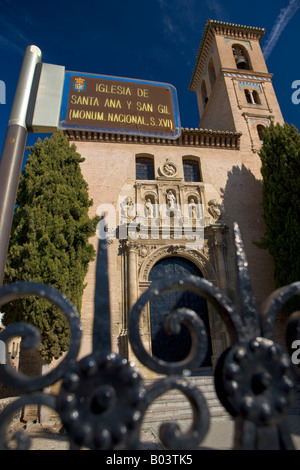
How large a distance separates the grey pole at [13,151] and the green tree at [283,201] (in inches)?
324

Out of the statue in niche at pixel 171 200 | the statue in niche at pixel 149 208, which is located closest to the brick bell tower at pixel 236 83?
the statue in niche at pixel 171 200

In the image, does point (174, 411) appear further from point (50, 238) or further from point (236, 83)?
point (236, 83)

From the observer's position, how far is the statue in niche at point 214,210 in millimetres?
10883

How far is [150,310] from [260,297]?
4002 mm

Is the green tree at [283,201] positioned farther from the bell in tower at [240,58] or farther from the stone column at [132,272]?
the bell in tower at [240,58]

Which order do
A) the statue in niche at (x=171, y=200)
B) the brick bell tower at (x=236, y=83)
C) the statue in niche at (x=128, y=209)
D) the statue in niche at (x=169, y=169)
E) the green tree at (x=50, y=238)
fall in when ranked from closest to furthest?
the green tree at (x=50, y=238) → the statue in niche at (x=128, y=209) → the statue in niche at (x=171, y=200) → the statue in niche at (x=169, y=169) → the brick bell tower at (x=236, y=83)

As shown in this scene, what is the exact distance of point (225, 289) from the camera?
30.7 feet

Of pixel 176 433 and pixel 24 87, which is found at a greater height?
pixel 24 87

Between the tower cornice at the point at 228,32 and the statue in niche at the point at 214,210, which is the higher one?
the tower cornice at the point at 228,32

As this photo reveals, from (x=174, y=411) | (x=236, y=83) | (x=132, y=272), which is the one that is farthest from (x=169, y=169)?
(x=174, y=411)

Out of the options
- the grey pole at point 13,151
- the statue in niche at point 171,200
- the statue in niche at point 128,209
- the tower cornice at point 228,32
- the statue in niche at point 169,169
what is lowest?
the grey pole at point 13,151
